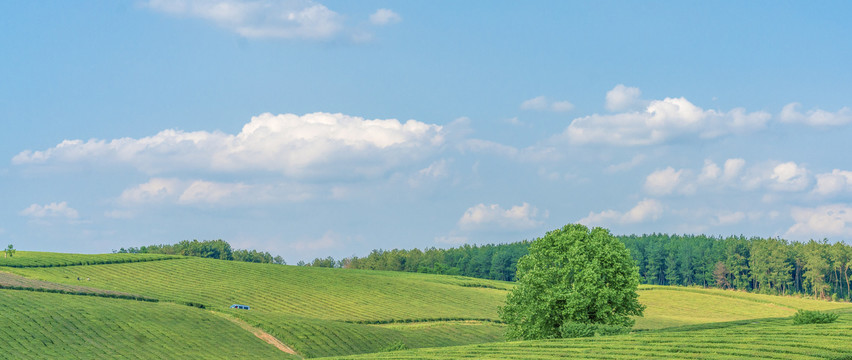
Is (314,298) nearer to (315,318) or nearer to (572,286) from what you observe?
(315,318)

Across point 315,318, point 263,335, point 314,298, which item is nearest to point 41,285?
point 315,318

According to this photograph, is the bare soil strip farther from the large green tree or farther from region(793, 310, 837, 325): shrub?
region(793, 310, 837, 325): shrub

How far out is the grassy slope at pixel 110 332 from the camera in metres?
72.6

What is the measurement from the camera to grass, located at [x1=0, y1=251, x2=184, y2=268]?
452 feet

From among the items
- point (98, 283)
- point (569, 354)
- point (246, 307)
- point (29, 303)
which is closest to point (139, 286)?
point (98, 283)

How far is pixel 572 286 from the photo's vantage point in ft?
221

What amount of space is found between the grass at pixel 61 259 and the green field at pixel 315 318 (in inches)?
44.0

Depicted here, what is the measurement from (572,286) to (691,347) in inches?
1059

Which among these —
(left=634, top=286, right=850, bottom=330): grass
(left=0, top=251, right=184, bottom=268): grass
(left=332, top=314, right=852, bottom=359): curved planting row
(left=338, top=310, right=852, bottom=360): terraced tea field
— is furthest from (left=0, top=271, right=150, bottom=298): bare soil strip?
(left=634, top=286, right=850, bottom=330): grass

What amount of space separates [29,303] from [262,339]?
3032 centimetres

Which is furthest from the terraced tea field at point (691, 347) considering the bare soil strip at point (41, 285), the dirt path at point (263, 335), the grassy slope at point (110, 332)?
the bare soil strip at point (41, 285)

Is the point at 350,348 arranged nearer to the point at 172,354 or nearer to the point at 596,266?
the point at 172,354

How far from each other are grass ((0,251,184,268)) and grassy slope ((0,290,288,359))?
A: 4727 centimetres

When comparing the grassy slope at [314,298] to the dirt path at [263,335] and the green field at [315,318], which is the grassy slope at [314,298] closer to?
the green field at [315,318]
